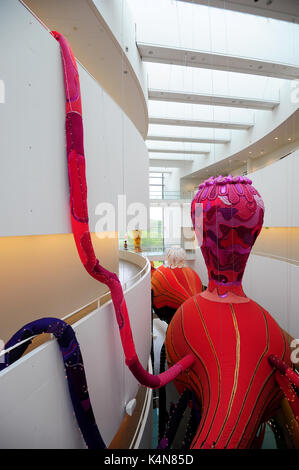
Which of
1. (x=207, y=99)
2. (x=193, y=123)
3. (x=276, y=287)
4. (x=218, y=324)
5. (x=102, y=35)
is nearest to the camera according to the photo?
(x=218, y=324)

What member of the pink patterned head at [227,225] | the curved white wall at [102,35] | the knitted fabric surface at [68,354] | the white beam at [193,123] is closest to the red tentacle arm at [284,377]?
the pink patterned head at [227,225]

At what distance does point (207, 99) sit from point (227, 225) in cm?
625

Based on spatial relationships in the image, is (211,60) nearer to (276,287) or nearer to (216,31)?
(216,31)

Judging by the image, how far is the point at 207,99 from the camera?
7.18m

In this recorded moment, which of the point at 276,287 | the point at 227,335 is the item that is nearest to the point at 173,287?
the point at 276,287

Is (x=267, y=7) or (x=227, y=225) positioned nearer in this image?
(x=227, y=225)

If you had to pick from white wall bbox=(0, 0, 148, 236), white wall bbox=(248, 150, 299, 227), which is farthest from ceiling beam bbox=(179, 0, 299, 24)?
white wall bbox=(0, 0, 148, 236)

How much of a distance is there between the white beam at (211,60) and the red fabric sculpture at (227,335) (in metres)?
4.06

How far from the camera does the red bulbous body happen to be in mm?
1964

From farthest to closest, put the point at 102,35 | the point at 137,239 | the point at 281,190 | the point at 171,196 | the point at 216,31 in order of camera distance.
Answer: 1. the point at 171,196
2. the point at 137,239
3. the point at 281,190
4. the point at 216,31
5. the point at 102,35

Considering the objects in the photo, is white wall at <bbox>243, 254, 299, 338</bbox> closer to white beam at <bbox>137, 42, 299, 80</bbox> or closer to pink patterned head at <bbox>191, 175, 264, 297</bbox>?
pink patterned head at <bbox>191, 175, 264, 297</bbox>

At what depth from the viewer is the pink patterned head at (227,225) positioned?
2781 mm

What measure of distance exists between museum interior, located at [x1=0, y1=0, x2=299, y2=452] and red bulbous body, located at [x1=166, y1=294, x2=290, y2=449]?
0.05ft

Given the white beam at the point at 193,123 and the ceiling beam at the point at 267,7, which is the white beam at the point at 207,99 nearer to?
the white beam at the point at 193,123
